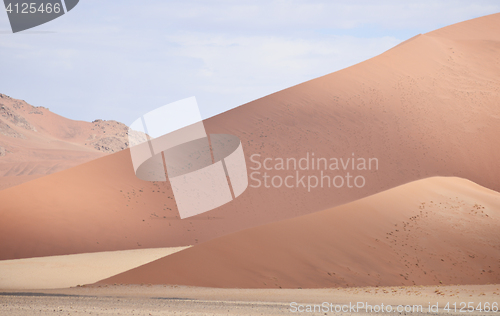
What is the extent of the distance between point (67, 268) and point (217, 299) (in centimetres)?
904

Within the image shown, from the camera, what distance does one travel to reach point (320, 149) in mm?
27547

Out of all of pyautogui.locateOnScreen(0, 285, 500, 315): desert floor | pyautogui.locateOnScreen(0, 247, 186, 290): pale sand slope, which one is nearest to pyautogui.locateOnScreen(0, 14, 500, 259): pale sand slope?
pyautogui.locateOnScreen(0, 247, 186, 290): pale sand slope

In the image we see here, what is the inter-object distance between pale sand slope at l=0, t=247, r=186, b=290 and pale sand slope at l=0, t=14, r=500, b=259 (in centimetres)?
122

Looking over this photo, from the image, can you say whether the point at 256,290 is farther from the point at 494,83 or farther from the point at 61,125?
the point at 61,125

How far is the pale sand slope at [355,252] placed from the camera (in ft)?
39.3

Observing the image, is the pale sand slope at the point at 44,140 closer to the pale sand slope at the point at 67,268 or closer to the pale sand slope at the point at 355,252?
the pale sand slope at the point at 67,268

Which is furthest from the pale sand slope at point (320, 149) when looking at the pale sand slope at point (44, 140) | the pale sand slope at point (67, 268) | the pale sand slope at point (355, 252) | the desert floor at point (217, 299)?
the pale sand slope at point (44, 140)

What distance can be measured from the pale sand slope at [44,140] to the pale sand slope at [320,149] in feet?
88.8

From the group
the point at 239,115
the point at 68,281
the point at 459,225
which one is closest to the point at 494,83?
the point at 239,115

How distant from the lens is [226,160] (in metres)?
27.2

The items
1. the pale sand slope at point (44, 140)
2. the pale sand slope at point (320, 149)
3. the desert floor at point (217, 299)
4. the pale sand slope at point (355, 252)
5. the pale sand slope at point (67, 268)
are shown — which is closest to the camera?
the desert floor at point (217, 299)

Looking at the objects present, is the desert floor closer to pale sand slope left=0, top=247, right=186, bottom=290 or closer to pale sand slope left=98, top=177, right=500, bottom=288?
pale sand slope left=98, top=177, right=500, bottom=288

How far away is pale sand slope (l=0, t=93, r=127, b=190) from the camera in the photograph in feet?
192

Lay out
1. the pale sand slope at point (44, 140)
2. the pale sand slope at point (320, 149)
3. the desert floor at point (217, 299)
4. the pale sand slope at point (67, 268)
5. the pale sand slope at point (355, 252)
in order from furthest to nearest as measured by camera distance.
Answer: the pale sand slope at point (44, 140) < the pale sand slope at point (320, 149) < the pale sand slope at point (67, 268) < the pale sand slope at point (355, 252) < the desert floor at point (217, 299)
